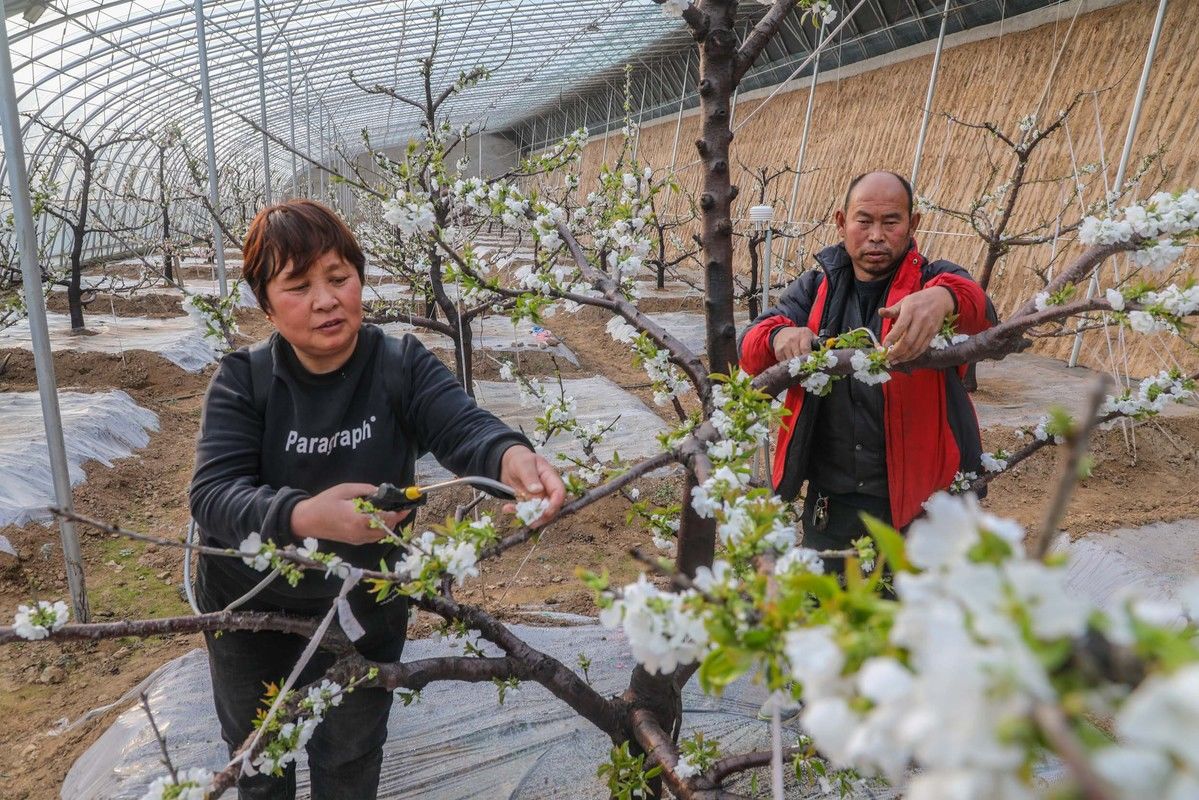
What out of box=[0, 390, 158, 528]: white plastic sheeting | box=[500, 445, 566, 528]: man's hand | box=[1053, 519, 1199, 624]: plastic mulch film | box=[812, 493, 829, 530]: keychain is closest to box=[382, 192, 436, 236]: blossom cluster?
box=[500, 445, 566, 528]: man's hand

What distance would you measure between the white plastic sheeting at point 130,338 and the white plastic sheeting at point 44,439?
160 cm

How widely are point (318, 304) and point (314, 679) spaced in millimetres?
868

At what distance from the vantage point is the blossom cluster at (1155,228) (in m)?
1.38

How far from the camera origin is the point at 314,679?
6.00ft

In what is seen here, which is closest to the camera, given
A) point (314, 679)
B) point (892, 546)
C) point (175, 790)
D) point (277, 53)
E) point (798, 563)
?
point (892, 546)

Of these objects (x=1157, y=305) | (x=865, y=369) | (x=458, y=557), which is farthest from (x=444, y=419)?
(x=1157, y=305)

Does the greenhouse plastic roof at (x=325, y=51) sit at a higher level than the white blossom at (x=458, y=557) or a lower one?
higher

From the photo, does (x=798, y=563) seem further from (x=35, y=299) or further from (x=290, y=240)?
(x=35, y=299)

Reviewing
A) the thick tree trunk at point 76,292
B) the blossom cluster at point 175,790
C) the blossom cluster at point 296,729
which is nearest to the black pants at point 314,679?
the blossom cluster at point 296,729

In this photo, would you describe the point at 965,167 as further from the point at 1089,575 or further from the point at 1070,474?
the point at 1070,474

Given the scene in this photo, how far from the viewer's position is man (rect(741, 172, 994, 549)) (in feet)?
6.89

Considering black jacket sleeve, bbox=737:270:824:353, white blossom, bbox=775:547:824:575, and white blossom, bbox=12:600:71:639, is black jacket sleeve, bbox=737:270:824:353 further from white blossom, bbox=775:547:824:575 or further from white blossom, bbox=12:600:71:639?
white blossom, bbox=12:600:71:639

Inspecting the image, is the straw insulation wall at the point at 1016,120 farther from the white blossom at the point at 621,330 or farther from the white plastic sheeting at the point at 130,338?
the white plastic sheeting at the point at 130,338

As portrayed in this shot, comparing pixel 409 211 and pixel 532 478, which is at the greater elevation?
pixel 409 211
